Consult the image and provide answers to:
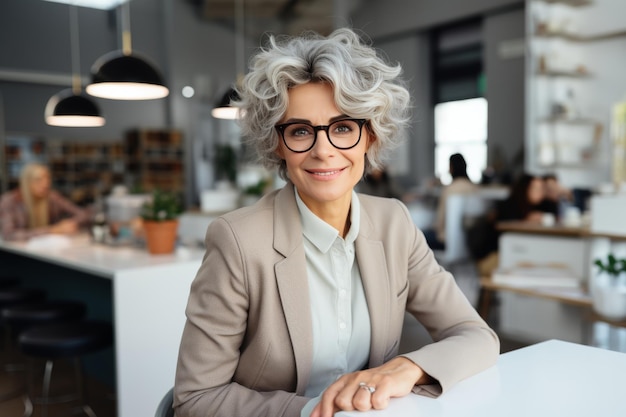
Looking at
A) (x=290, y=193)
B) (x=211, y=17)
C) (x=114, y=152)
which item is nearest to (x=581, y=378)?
(x=290, y=193)

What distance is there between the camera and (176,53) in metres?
10.1

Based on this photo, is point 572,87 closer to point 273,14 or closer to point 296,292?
point 273,14

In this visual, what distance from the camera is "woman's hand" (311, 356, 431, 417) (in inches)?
35.7

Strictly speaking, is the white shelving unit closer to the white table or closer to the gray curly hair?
the white table

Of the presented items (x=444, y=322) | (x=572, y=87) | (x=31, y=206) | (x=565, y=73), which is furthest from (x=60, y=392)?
(x=572, y=87)

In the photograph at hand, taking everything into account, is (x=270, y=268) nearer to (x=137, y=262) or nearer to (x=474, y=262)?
(x=137, y=262)

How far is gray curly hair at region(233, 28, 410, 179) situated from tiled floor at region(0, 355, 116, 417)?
2.37 m

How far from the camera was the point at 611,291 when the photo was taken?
2367 millimetres

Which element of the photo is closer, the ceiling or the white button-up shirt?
A: the white button-up shirt

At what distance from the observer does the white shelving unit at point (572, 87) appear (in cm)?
669

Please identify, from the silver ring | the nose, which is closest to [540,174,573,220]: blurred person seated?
the nose

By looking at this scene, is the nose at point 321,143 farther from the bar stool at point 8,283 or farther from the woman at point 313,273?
the bar stool at point 8,283

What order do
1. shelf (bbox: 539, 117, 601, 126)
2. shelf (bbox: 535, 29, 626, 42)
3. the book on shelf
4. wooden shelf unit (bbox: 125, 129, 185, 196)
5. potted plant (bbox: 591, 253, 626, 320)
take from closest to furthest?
potted plant (bbox: 591, 253, 626, 320) → the book on shelf → shelf (bbox: 535, 29, 626, 42) → shelf (bbox: 539, 117, 601, 126) → wooden shelf unit (bbox: 125, 129, 185, 196)

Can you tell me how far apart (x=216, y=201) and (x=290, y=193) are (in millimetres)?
5393
